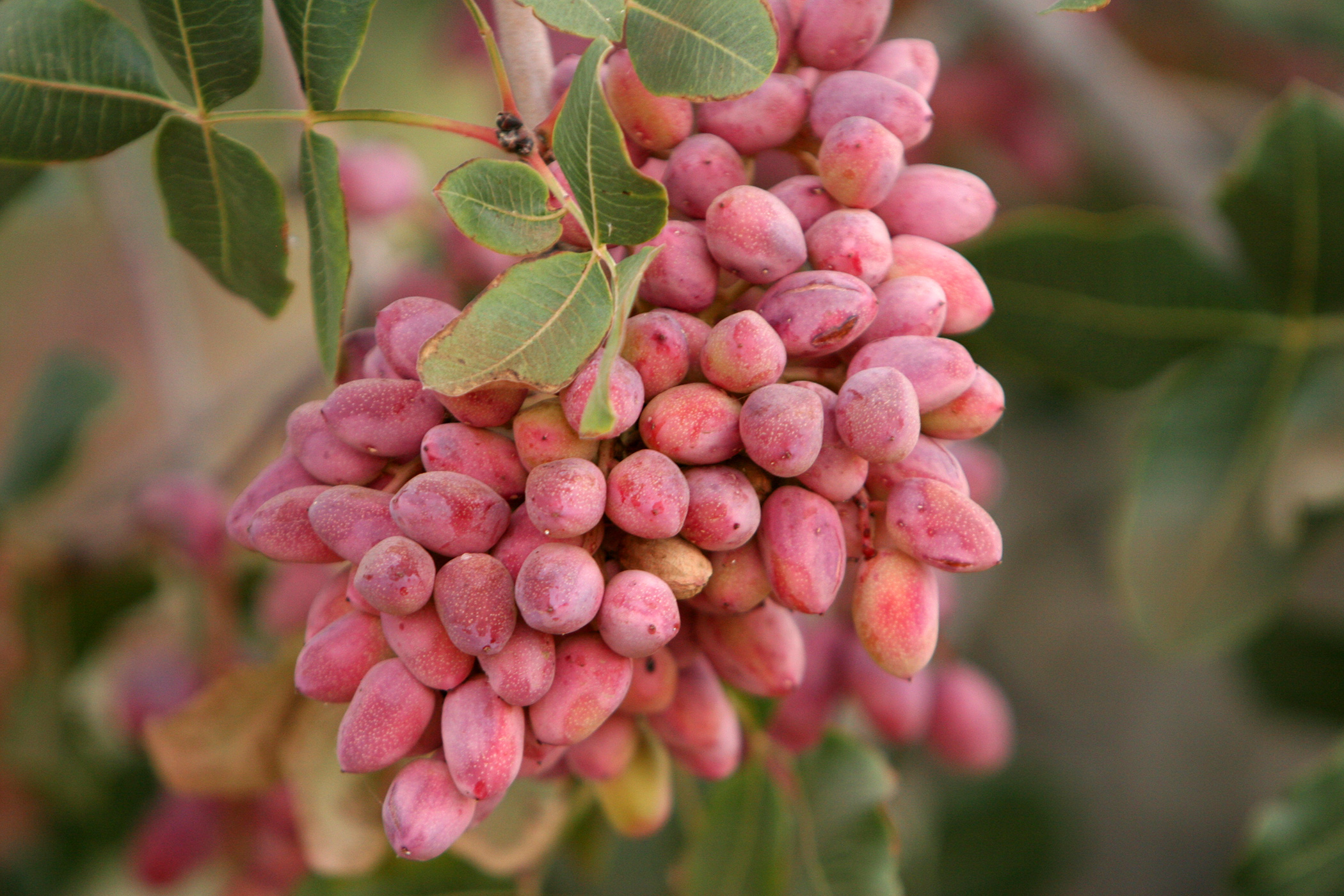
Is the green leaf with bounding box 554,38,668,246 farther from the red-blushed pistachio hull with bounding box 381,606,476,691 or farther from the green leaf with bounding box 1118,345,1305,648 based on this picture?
the green leaf with bounding box 1118,345,1305,648

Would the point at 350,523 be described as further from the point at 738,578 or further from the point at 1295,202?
the point at 1295,202

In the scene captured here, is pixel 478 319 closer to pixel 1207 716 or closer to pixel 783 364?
pixel 783 364

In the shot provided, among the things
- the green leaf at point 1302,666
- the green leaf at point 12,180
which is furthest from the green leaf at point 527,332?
the green leaf at point 1302,666

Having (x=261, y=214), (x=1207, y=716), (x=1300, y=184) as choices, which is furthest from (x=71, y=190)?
(x=1207, y=716)

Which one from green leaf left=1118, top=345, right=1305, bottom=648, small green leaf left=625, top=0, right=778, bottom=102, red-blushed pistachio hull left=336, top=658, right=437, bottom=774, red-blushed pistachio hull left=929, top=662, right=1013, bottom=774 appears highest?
small green leaf left=625, top=0, right=778, bottom=102

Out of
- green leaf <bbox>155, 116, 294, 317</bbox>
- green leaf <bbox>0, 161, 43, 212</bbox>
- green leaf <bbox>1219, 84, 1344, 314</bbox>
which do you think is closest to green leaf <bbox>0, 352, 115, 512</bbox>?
green leaf <bbox>0, 161, 43, 212</bbox>

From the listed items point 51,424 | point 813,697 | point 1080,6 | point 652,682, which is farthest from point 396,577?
point 51,424
